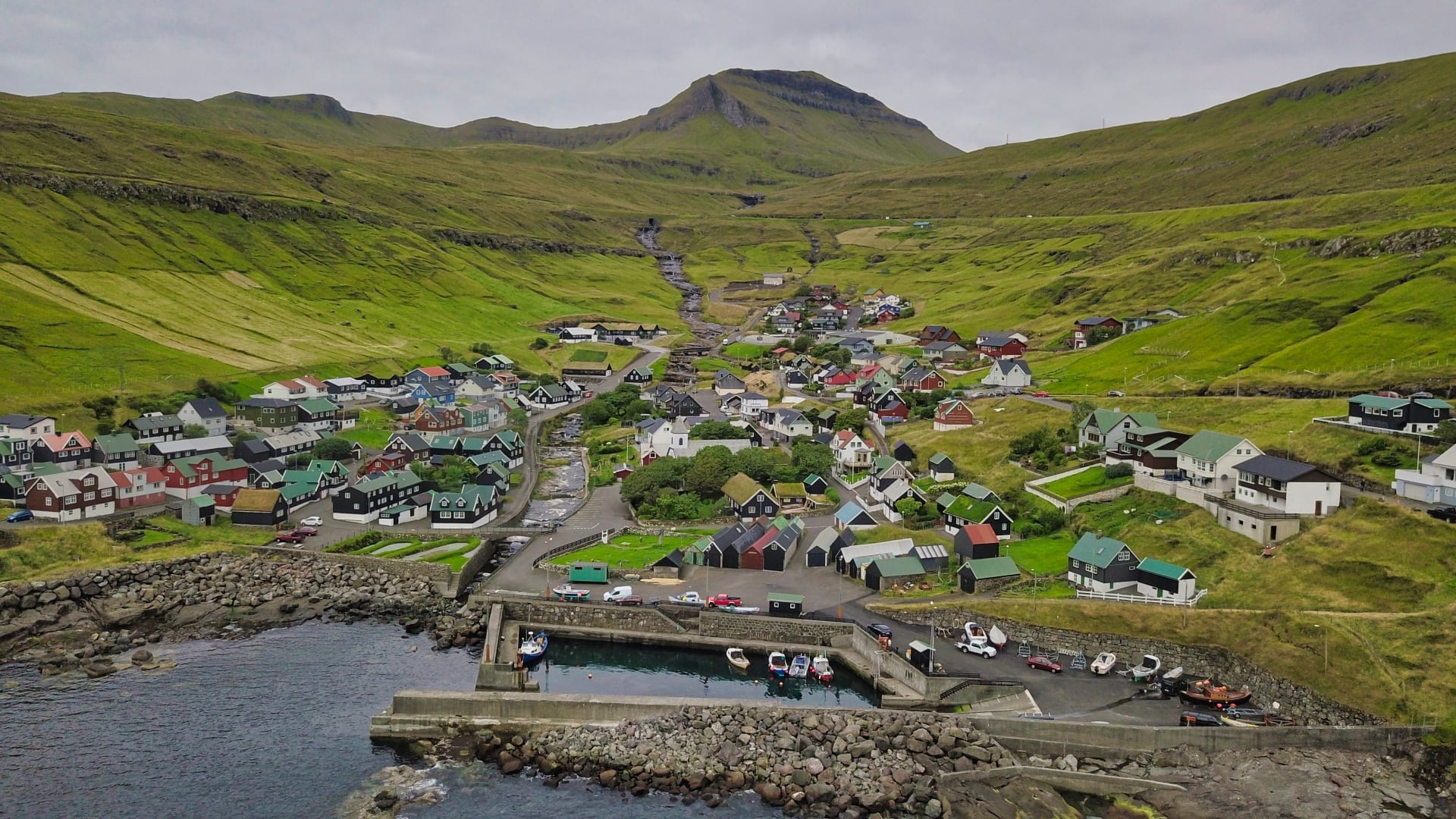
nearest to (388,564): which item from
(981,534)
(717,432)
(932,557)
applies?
(932,557)

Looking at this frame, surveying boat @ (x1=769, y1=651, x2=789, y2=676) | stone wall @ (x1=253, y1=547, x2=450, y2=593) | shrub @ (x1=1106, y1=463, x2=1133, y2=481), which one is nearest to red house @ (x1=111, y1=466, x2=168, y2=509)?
stone wall @ (x1=253, y1=547, x2=450, y2=593)

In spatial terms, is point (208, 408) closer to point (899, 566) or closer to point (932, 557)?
point (899, 566)

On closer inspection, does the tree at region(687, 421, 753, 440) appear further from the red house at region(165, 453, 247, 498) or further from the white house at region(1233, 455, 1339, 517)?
the white house at region(1233, 455, 1339, 517)

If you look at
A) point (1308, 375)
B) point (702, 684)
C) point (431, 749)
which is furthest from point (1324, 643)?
point (1308, 375)

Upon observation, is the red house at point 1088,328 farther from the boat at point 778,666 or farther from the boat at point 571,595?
the boat at point 571,595

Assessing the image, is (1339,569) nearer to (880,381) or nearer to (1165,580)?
(1165,580)

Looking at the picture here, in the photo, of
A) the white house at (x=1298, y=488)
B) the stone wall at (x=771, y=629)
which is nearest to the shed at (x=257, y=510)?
the stone wall at (x=771, y=629)
